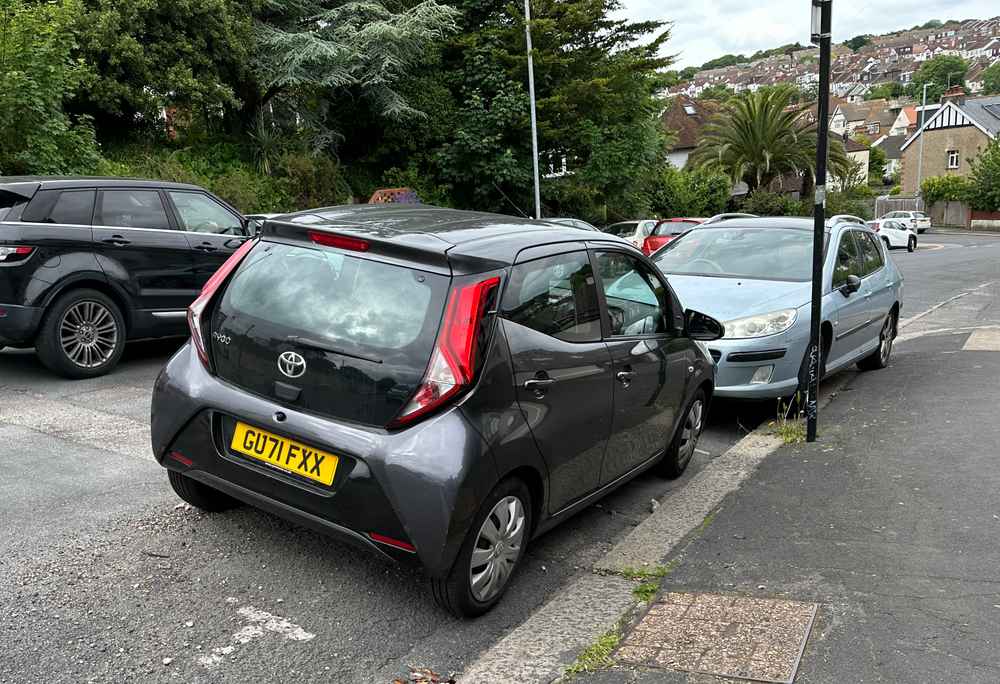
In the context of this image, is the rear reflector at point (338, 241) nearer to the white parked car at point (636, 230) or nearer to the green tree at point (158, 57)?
the green tree at point (158, 57)

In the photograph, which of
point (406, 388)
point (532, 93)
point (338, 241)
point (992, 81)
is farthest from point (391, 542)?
point (992, 81)

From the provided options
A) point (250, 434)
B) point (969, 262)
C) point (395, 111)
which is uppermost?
point (395, 111)

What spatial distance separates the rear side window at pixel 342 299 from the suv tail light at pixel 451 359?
0.05m

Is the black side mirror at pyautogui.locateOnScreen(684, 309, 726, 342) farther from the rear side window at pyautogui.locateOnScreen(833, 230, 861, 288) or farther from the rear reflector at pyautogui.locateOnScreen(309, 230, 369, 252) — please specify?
the rear side window at pyautogui.locateOnScreen(833, 230, 861, 288)

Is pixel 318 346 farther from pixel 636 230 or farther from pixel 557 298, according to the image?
pixel 636 230

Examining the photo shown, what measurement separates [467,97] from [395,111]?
392 cm

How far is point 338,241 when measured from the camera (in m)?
3.81

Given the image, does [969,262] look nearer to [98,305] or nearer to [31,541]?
[98,305]

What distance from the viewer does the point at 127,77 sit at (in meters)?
18.4

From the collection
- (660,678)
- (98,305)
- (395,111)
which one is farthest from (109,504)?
(395,111)

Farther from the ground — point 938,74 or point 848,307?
point 938,74

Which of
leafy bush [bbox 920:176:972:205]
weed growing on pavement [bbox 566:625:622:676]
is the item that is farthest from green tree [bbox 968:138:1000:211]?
weed growing on pavement [bbox 566:625:622:676]

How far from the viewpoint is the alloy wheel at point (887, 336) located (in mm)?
9453

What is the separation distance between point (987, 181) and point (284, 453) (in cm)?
6790
